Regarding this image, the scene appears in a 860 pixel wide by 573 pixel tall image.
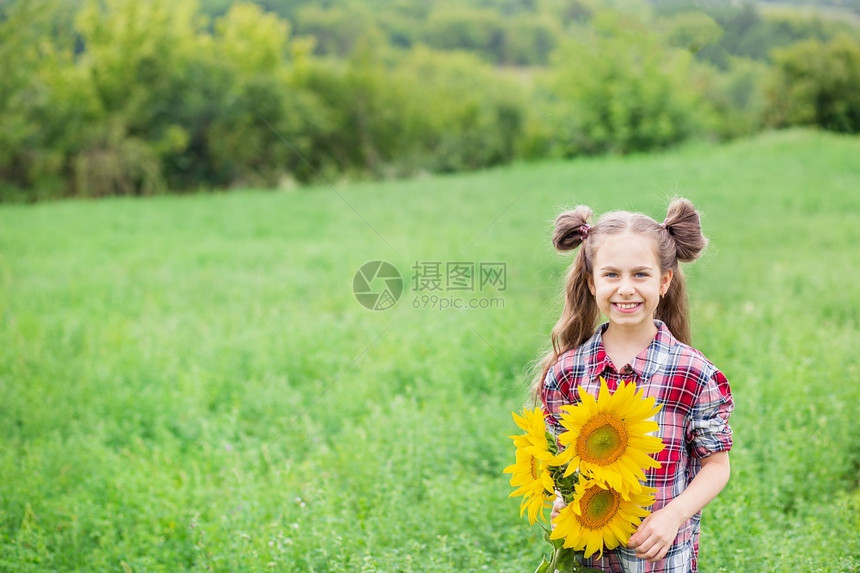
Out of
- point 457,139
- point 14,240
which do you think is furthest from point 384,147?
point 14,240

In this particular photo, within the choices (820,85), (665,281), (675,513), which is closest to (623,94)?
(820,85)

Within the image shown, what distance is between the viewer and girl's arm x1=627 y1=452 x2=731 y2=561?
2035 mm

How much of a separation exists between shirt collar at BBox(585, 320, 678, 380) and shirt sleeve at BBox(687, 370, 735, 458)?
0.13 meters

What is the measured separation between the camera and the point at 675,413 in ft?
6.94

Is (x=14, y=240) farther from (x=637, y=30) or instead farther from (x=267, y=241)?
(x=637, y=30)

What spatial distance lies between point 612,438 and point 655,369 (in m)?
0.27

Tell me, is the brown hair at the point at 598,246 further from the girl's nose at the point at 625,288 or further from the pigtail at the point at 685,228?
the girl's nose at the point at 625,288

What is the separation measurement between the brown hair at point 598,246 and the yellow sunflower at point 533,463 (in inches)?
13.1

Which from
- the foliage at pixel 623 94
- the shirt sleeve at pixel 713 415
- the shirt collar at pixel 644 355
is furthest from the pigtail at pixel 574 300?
the foliage at pixel 623 94

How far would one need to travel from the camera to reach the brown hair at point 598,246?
2.26 meters

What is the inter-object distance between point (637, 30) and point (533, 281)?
22.6 meters

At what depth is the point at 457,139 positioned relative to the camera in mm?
26438

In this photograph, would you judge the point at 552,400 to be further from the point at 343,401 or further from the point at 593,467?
the point at 343,401

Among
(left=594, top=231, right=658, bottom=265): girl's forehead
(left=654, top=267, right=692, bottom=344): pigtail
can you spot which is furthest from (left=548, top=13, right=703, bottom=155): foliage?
(left=594, top=231, right=658, bottom=265): girl's forehead
